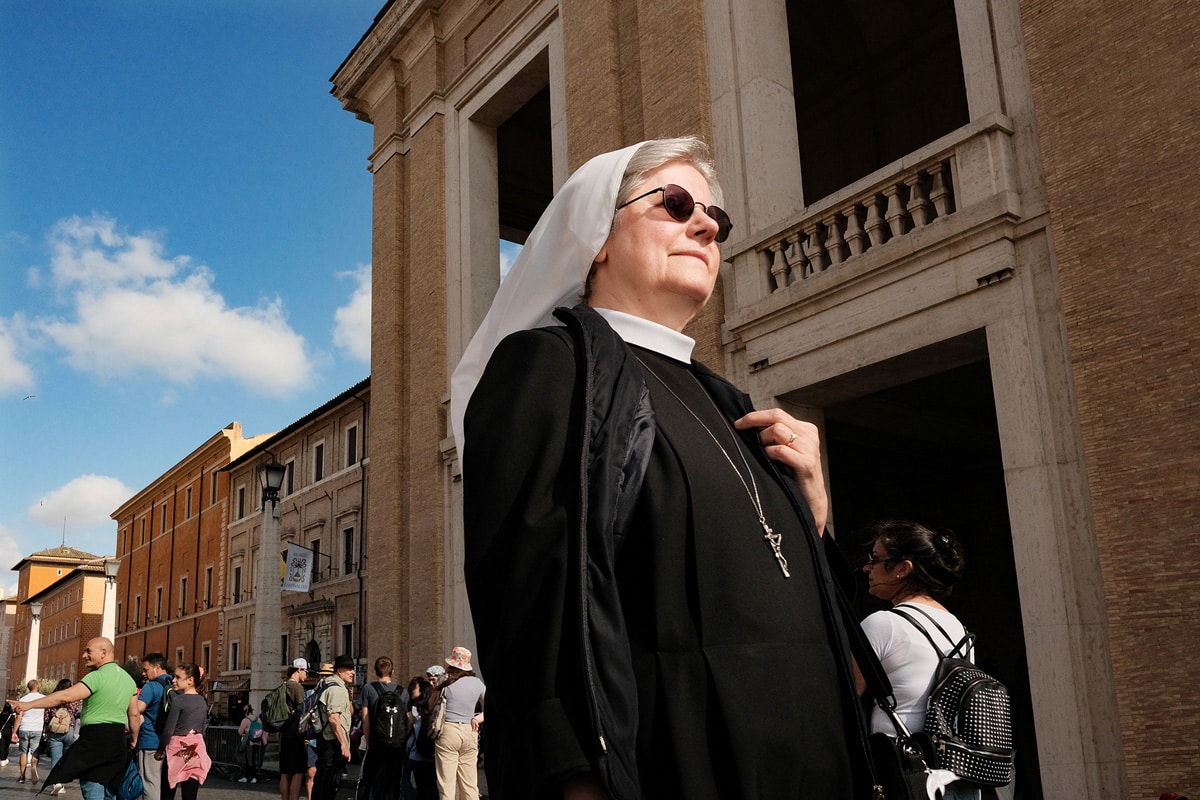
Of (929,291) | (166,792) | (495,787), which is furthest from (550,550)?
(166,792)

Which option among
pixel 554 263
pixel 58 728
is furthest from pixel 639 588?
pixel 58 728

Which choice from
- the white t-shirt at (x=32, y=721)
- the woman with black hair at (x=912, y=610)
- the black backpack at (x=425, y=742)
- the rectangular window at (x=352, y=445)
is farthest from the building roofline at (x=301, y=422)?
the woman with black hair at (x=912, y=610)

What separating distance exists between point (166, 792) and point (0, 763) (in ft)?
69.7

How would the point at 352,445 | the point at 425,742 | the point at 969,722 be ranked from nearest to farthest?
1. the point at 969,722
2. the point at 425,742
3. the point at 352,445

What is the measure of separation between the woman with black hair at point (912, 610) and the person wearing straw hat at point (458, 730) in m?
6.92

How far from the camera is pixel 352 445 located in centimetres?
3634

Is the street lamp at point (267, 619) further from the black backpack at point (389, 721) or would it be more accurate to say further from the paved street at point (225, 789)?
the black backpack at point (389, 721)

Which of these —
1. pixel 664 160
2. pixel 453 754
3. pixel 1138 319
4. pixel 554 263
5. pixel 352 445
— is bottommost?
pixel 453 754

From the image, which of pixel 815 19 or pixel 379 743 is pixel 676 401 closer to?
pixel 379 743

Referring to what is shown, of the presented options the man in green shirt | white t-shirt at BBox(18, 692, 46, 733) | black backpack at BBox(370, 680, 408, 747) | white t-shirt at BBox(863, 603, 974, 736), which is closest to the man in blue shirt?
the man in green shirt

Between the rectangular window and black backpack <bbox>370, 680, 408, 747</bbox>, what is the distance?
24.8m

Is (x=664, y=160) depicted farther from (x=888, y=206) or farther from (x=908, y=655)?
(x=888, y=206)

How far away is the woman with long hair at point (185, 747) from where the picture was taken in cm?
940

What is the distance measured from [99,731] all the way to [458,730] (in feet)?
10.8
